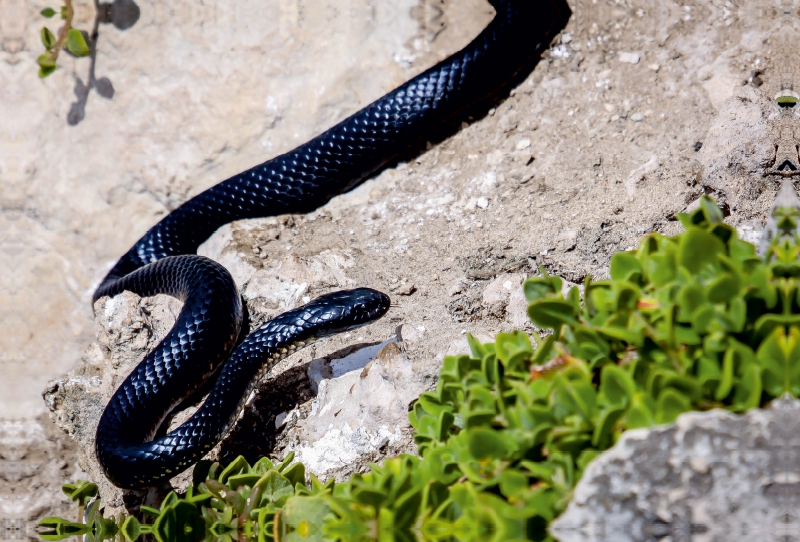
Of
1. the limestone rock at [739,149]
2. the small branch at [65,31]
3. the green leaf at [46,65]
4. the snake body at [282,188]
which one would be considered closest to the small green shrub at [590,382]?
the limestone rock at [739,149]

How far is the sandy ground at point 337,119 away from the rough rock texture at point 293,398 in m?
0.47

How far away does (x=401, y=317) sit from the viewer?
11.3ft

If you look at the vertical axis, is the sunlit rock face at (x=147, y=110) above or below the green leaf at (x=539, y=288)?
below

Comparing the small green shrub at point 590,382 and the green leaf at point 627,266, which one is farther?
the green leaf at point 627,266

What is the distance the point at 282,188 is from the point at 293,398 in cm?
181

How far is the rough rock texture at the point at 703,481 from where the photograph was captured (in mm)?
1156

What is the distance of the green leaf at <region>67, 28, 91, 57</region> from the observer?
181 inches

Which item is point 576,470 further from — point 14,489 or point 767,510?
point 14,489

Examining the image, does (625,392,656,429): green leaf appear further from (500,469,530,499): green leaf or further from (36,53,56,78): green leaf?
(36,53,56,78): green leaf

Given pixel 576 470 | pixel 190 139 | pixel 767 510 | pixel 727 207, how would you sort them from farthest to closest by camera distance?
pixel 190 139 < pixel 727 207 < pixel 576 470 < pixel 767 510

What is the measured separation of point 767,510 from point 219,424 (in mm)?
2662

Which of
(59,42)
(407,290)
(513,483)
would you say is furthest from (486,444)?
(59,42)

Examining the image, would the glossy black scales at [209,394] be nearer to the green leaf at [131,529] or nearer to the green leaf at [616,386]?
the green leaf at [131,529]

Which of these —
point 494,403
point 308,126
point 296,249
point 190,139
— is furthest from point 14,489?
point 494,403
